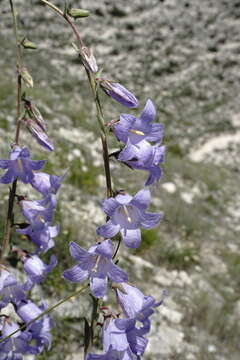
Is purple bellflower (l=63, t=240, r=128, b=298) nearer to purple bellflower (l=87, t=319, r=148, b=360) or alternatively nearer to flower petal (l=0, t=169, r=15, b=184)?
purple bellflower (l=87, t=319, r=148, b=360)

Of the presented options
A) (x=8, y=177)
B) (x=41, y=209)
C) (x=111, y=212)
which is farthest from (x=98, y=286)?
(x=8, y=177)

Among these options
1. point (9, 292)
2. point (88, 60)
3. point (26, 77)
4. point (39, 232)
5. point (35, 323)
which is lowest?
point (35, 323)

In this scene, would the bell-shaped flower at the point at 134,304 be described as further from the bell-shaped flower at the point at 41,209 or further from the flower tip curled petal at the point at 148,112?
the flower tip curled petal at the point at 148,112

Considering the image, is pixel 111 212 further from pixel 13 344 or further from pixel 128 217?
pixel 13 344

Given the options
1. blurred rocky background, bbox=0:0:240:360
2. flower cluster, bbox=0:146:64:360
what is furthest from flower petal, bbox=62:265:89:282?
blurred rocky background, bbox=0:0:240:360

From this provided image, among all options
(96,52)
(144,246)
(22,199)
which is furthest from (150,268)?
(96,52)

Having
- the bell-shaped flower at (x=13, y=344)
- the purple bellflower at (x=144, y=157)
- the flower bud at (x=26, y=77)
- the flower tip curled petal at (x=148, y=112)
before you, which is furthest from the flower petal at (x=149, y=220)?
the bell-shaped flower at (x=13, y=344)
